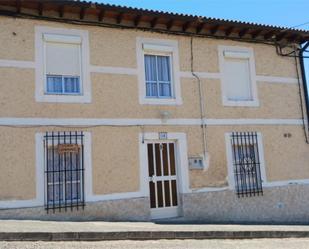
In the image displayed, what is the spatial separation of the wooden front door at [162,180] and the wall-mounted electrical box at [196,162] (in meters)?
0.44

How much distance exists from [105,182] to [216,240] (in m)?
2.85

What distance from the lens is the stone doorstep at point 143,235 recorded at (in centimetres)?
618

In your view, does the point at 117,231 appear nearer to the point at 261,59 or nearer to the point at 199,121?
the point at 199,121

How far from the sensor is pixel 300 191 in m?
11.4

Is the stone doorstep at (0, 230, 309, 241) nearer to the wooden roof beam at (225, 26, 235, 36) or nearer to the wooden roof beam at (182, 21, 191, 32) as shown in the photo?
the wooden roof beam at (182, 21, 191, 32)

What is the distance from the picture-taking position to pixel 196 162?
998cm

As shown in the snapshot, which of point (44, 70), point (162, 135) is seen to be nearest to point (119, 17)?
point (44, 70)

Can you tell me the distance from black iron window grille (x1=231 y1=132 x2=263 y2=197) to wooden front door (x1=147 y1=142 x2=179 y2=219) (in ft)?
6.09

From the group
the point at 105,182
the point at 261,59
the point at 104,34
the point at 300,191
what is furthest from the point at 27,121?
the point at 300,191

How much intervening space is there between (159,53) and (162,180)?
3347 mm

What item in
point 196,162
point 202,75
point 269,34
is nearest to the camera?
point 196,162

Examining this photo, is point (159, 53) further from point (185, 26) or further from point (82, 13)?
point (82, 13)

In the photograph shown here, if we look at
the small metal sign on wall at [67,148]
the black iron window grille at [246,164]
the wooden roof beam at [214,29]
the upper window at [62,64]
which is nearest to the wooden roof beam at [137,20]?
the upper window at [62,64]

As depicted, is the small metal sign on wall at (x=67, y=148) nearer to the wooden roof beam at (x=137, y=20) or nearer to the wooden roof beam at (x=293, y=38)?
the wooden roof beam at (x=137, y=20)
